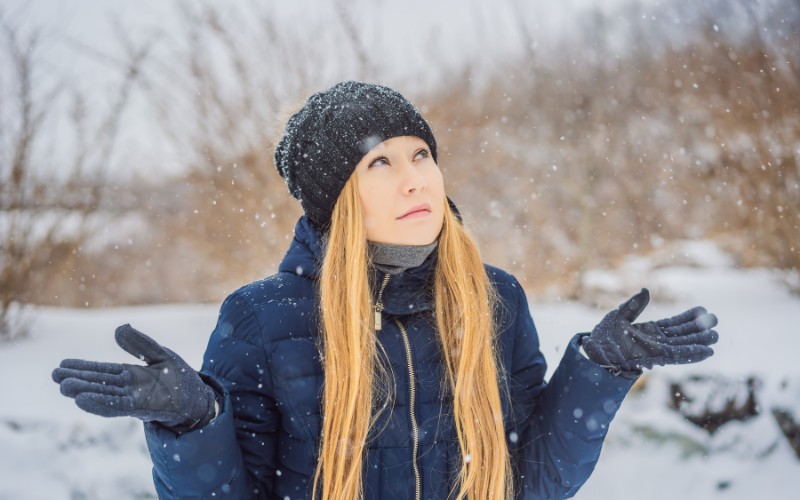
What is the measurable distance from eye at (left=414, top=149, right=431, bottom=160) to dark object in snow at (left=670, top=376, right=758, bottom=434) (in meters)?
3.01

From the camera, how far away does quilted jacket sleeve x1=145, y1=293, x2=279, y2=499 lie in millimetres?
1253

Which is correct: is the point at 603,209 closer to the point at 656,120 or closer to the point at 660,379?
the point at 656,120

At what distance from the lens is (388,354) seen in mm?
1527

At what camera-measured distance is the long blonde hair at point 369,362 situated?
4.68ft

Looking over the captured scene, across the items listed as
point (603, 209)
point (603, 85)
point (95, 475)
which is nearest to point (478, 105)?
point (603, 85)

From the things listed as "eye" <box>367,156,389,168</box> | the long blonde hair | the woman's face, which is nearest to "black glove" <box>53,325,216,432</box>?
the long blonde hair

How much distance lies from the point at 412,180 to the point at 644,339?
69 cm

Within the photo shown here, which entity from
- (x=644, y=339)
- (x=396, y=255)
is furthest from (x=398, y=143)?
(x=644, y=339)

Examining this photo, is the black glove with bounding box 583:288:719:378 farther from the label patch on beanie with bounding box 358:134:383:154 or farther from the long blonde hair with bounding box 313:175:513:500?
A: the label patch on beanie with bounding box 358:134:383:154

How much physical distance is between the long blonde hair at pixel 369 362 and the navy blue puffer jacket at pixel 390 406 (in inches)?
1.7

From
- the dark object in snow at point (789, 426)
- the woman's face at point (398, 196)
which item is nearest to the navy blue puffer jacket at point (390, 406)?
the woman's face at point (398, 196)

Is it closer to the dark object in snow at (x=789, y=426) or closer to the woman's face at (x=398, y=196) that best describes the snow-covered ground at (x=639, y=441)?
the dark object in snow at (x=789, y=426)

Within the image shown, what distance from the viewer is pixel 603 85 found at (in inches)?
276

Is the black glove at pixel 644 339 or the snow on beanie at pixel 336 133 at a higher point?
the snow on beanie at pixel 336 133
